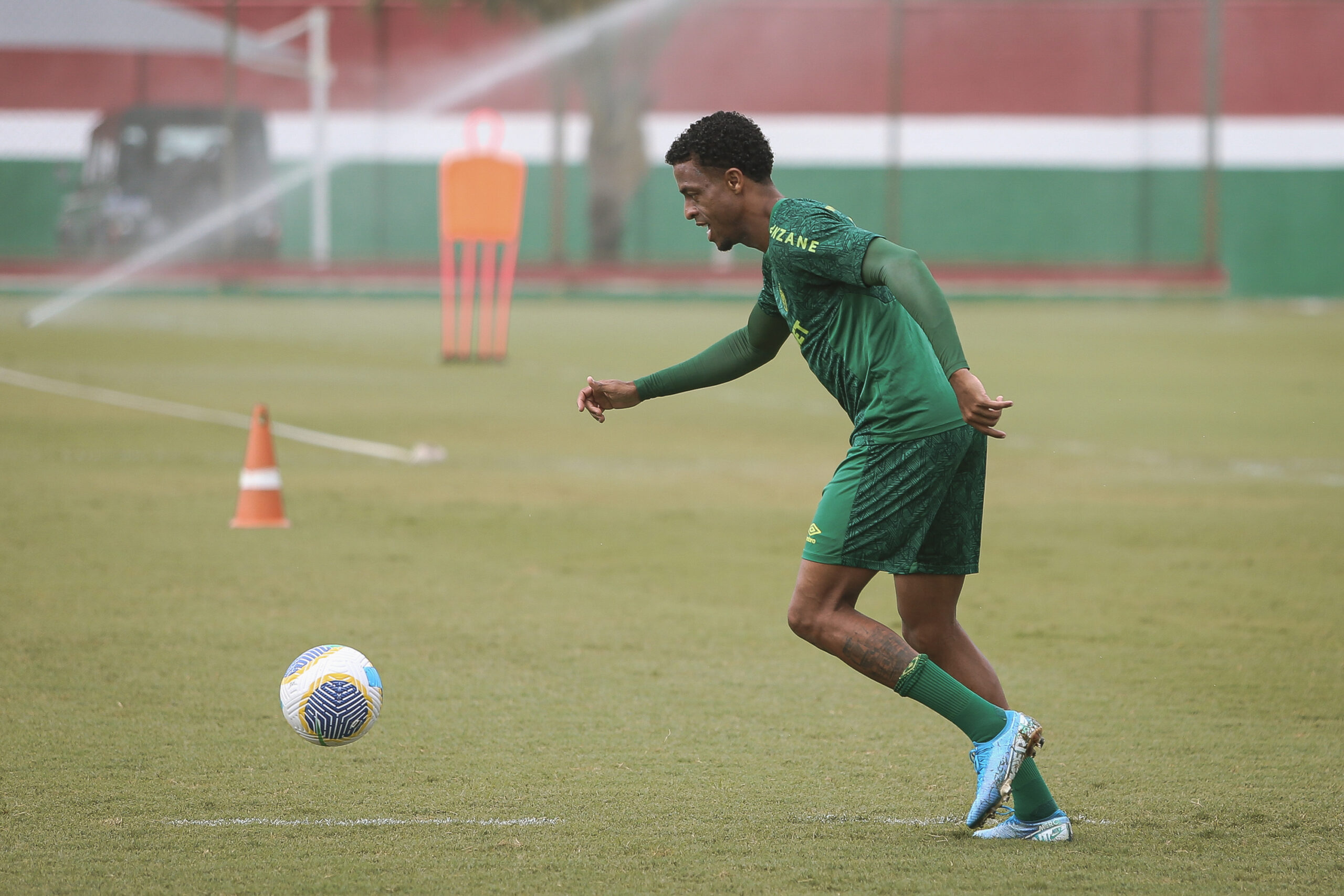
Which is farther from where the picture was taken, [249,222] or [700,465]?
[249,222]

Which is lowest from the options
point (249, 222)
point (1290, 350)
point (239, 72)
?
point (1290, 350)

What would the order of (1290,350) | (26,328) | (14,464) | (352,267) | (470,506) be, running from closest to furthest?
(470,506)
(14,464)
(1290,350)
(26,328)
(352,267)

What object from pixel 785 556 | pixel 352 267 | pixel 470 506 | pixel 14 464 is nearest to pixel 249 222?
pixel 352 267

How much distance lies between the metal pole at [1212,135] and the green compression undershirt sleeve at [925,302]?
28919 mm

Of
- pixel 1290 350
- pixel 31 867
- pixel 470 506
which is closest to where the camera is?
pixel 31 867

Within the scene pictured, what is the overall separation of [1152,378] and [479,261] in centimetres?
1657

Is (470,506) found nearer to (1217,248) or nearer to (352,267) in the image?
(352,267)

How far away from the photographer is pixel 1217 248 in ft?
105

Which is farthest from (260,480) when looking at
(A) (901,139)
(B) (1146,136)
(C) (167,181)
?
(B) (1146,136)

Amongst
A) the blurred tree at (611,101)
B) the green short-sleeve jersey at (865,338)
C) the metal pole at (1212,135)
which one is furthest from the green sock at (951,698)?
the metal pole at (1212,135)

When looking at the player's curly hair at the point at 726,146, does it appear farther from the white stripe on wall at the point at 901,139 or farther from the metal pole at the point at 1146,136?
the metal pole at the point at 1146,136

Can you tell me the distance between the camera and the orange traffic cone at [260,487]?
9.23m

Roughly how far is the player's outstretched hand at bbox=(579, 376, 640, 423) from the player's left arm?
1.10 meters

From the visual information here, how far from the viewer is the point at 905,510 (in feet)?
14.6
